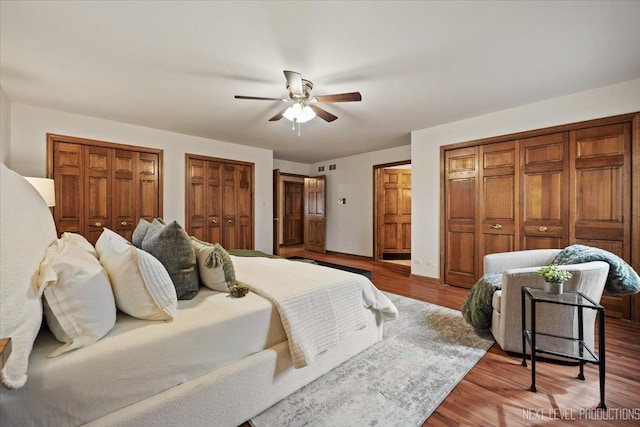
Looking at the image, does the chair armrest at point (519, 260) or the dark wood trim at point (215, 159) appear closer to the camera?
the chair armrest at point (519, 260)

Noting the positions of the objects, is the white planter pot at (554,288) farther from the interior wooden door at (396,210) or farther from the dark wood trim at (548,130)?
the interior wooden door at (396,210)

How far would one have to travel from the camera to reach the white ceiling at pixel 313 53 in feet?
5.96

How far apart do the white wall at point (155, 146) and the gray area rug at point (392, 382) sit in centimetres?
393

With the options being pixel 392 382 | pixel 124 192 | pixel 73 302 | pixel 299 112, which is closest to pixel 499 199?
pixel 299 112

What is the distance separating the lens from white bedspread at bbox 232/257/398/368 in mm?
1594

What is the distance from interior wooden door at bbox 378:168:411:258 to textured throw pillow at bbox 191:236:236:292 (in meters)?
4.86

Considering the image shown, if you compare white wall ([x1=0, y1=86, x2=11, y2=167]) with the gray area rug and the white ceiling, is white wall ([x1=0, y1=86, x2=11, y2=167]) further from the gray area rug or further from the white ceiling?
the gray area rug

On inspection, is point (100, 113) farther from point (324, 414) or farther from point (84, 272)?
point (324, 414)

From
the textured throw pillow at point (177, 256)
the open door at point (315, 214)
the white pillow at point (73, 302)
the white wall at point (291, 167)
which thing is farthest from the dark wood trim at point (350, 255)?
the white pillow at point (73, 302)

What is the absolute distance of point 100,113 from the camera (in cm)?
369

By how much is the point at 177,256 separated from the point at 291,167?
230 inches

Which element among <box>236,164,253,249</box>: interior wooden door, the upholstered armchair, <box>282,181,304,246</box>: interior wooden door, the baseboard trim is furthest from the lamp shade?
<box>282,181,304,246</box>: interior wooden door

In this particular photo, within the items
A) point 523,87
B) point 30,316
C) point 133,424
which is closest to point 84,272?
point 30,316

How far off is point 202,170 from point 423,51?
4.13 metres
